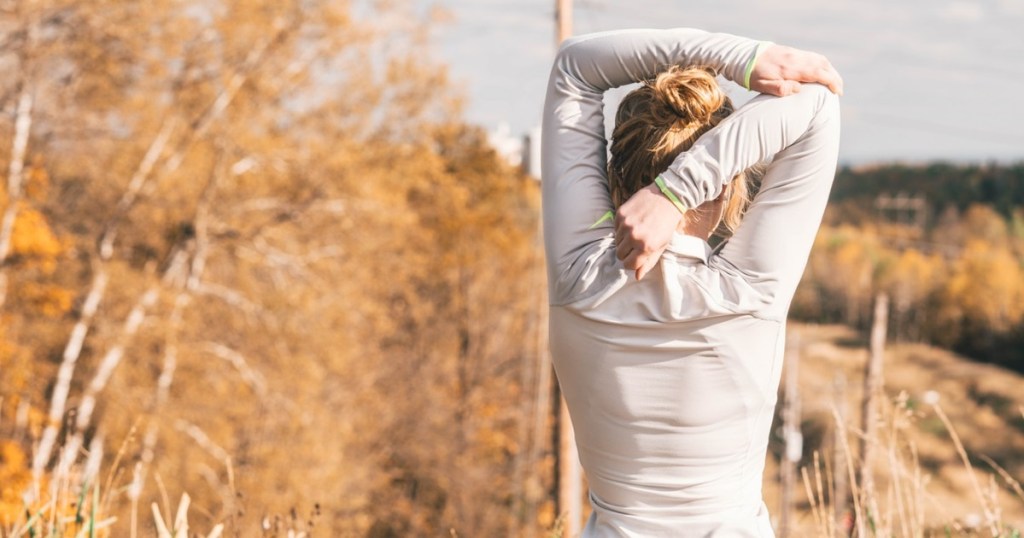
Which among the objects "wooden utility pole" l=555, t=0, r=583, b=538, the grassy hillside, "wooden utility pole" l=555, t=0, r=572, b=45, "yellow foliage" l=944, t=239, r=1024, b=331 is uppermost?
"wooden utility pole" l=555, t=0, r=572, b=45

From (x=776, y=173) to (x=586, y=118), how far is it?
0.27 meters

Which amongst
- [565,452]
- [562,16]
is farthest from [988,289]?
[562,16]

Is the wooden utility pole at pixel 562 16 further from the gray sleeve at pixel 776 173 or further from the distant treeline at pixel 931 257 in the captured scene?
the distant treeline at pixel 931 257

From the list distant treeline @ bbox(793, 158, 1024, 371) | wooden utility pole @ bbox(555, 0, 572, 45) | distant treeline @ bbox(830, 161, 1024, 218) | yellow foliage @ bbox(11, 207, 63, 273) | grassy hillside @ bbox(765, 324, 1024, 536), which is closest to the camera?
wooden utility pole @ bbox(555, 0, 572, 45)

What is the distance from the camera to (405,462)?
22562mm

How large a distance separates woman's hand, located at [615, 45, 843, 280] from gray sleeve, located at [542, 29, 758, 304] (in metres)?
0.04

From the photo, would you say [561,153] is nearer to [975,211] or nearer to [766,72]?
[766,72]

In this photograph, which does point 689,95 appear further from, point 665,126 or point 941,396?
point 941,396

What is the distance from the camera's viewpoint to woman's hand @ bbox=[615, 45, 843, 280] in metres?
1.23

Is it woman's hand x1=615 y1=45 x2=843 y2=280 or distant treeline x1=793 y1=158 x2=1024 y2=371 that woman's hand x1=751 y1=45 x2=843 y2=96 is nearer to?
woman's hand x1=615 y1=45 x2=843 y2=280

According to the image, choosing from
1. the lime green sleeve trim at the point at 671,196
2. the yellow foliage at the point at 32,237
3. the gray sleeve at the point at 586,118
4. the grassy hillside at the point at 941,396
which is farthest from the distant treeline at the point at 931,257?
the lime green sleeve trim at the point at 671,196

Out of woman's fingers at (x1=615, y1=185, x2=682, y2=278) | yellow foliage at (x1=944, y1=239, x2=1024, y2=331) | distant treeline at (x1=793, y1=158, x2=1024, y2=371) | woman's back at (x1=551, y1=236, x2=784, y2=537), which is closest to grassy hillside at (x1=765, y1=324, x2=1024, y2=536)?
distant treeline at (x1=793, y1=158, x2=1024, y2=371)

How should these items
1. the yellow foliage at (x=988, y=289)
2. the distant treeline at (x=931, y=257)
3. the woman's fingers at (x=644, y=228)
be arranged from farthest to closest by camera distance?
1. the distant treeline at (x=931, y=257)
2. the yellow foliage at (x=988, y=289)
3. the woman's fingers at (x=644, y=228)

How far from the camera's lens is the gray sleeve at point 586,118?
4.43ft
